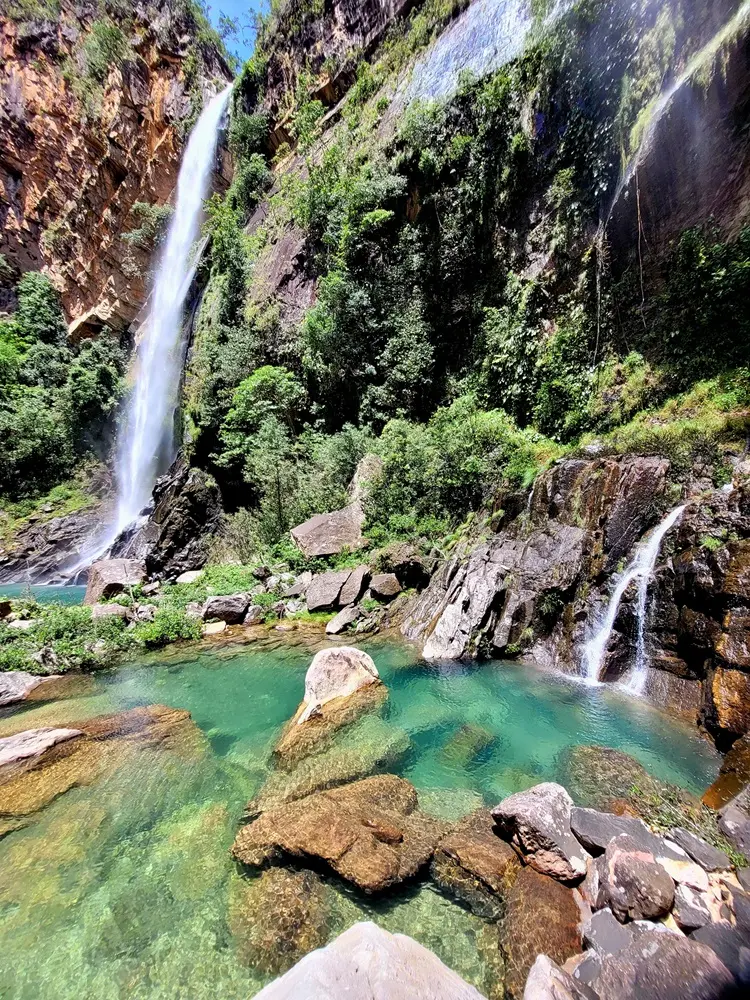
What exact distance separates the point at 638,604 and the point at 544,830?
408 centimetres

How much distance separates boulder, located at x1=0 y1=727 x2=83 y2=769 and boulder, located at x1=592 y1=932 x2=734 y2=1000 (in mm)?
5289

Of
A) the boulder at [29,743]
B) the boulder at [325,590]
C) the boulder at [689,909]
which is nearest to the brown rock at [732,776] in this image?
the boulder at [689,909]

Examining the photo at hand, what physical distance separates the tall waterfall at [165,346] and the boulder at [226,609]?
517 inches

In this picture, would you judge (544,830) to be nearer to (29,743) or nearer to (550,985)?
(550,985)

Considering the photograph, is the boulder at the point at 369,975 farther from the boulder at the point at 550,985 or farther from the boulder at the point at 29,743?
the boulder at the point at 29,743

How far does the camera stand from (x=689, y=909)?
271cm

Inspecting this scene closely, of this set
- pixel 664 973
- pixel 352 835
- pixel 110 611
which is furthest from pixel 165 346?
pixel 664 973

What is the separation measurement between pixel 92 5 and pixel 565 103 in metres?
31.5

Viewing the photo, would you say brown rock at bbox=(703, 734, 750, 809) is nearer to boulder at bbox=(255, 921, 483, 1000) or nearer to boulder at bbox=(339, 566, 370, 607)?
boulder at bbox=(255, 921, 483, 1000)

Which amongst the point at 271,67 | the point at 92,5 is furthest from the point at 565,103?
the point at 92,5

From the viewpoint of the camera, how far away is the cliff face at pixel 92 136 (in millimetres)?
25500

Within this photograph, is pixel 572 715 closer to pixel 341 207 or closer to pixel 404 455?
pixel 404 455

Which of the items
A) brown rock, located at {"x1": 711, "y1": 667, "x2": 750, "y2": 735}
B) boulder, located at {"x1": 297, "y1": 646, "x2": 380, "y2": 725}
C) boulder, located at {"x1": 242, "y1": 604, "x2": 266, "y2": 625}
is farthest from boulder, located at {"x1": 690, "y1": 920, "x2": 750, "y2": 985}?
boulder, located at {"x1": 242, "y1": 604, "x2": 266, "y2": 625}

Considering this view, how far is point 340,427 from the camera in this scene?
15406 mm
